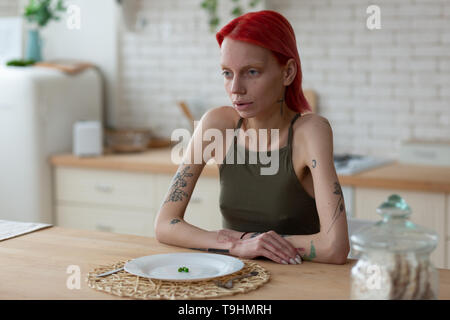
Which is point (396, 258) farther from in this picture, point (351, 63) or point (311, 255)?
point (351, 63)

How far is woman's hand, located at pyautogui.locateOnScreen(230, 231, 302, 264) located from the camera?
1732mm

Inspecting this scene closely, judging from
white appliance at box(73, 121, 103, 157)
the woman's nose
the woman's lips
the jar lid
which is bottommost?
white appliance at box(73, 121, 103, 157)

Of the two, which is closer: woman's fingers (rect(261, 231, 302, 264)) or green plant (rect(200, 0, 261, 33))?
woman's fingers (rect(261, 231, 302, 264))

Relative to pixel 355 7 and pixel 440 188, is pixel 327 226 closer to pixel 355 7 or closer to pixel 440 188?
pixel 440 188

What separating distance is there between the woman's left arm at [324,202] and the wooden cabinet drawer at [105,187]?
5.88ft

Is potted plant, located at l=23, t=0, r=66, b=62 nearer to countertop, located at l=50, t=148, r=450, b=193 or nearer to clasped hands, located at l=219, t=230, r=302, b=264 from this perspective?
countertop, located at l=50, t=148, r=450, b=193

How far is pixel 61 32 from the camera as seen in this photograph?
180 inches

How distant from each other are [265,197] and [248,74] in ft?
1.39

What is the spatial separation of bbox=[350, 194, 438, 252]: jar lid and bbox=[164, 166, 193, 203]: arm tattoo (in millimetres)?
979

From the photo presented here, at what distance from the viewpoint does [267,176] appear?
2.12 metres

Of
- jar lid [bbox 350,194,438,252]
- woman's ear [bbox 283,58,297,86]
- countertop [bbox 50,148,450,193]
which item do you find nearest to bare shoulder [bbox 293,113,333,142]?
woman's ear [bbox 283,58,297,86]

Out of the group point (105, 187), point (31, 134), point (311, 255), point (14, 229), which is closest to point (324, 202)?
point (311, 255)

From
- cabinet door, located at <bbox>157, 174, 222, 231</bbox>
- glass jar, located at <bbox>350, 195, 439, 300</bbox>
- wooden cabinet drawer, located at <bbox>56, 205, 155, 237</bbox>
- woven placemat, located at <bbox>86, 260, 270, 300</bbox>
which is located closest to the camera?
glass jar, located at <bbox>350, 195, 439, 300</bbox>
